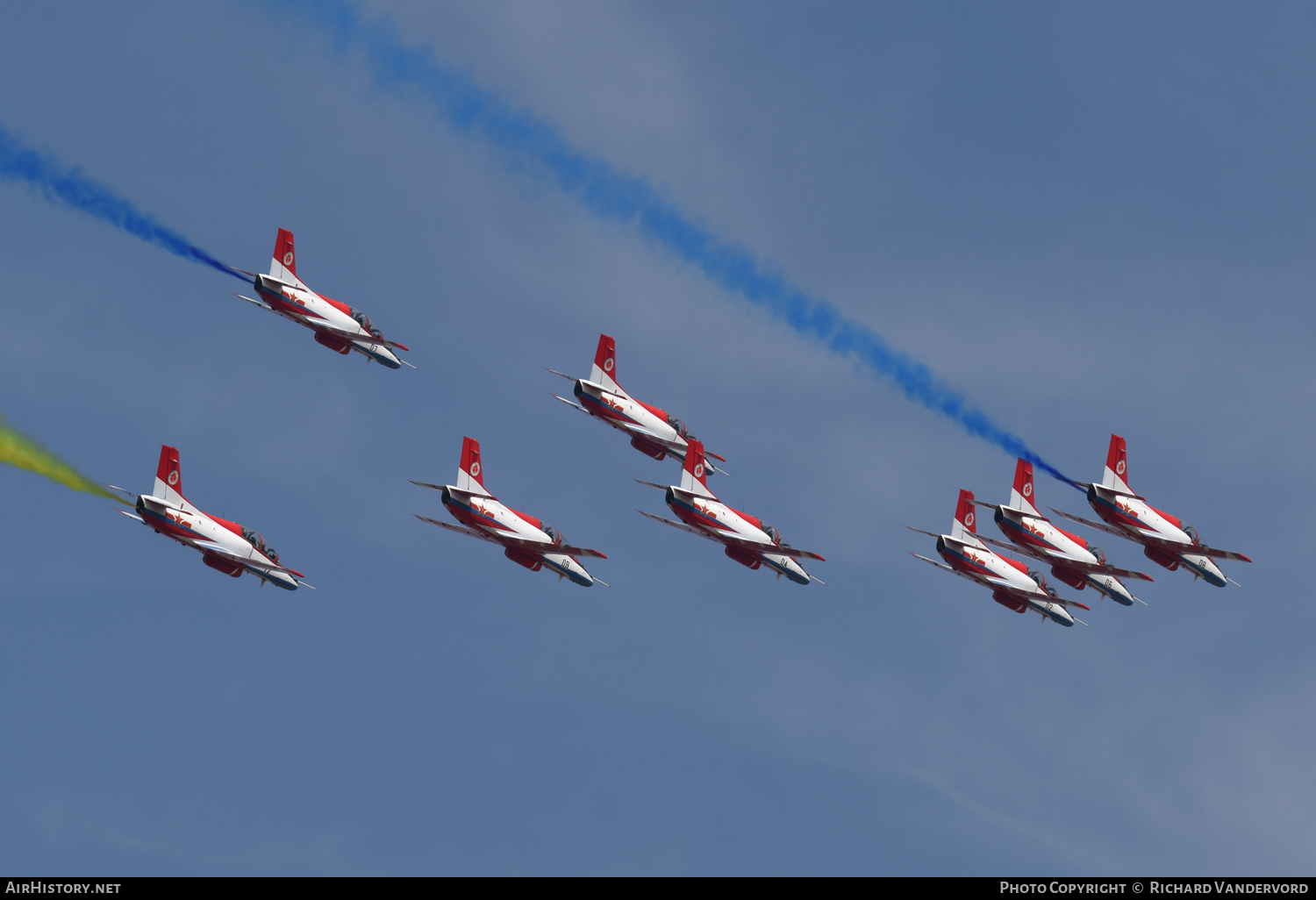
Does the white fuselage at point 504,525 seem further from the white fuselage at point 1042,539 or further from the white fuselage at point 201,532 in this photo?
the white fuselage at point 1042,539

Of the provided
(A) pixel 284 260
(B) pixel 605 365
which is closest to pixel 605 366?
(B) pixel 605 365

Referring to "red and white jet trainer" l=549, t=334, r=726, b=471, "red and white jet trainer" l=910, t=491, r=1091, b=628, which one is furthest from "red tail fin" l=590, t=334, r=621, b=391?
"red and white jet trainer" l=910, t=491, r=1091, b=628

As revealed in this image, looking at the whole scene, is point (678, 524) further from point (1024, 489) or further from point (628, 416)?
point (1024, 489)

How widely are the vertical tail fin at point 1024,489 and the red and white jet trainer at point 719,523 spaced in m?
17.1

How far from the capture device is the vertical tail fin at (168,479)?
122 m

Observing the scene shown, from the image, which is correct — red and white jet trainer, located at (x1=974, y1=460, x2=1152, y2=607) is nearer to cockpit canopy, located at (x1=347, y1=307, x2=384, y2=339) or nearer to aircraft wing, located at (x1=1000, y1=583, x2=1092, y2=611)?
aircraft wing, located at (x1=1000, y1=583, x2=1092, y2=611)

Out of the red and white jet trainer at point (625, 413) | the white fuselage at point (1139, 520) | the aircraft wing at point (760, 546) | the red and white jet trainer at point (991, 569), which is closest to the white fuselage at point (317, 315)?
the red and white jet trainer at point (625, 413)

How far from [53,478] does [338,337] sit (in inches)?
977

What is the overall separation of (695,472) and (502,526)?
1423 centimetres

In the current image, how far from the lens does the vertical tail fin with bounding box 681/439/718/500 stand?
433 feet
